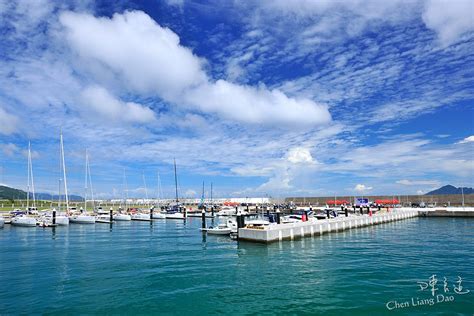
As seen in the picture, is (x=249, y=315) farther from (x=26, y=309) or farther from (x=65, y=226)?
(x=65, y=226)

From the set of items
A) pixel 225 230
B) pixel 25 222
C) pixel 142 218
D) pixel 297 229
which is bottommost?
pixel 142 218

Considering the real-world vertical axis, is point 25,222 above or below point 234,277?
above

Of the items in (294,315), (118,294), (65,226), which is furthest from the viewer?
(65,226)

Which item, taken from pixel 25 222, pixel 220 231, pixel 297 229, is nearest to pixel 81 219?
pixel 25 222

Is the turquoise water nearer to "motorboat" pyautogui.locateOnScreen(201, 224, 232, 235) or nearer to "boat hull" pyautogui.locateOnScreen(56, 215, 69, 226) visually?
"motorboat" pyautogui.locateOnScreen(201, 224, 232, 235)

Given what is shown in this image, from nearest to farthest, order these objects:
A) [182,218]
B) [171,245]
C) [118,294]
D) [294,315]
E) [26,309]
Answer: [294,315]
[26,309]
[118,294]
[171,245]
[182,218]

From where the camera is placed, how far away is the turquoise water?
1898 centimetres

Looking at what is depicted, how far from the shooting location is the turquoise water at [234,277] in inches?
747

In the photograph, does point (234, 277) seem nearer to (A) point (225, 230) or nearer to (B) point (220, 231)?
(A) point (225, 230)

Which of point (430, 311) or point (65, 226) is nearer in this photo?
point (430, 311)

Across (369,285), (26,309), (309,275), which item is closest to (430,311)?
(369,285)

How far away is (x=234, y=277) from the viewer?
83.6 ft

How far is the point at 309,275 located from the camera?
2536cm

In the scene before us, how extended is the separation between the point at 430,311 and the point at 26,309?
70.7ft
